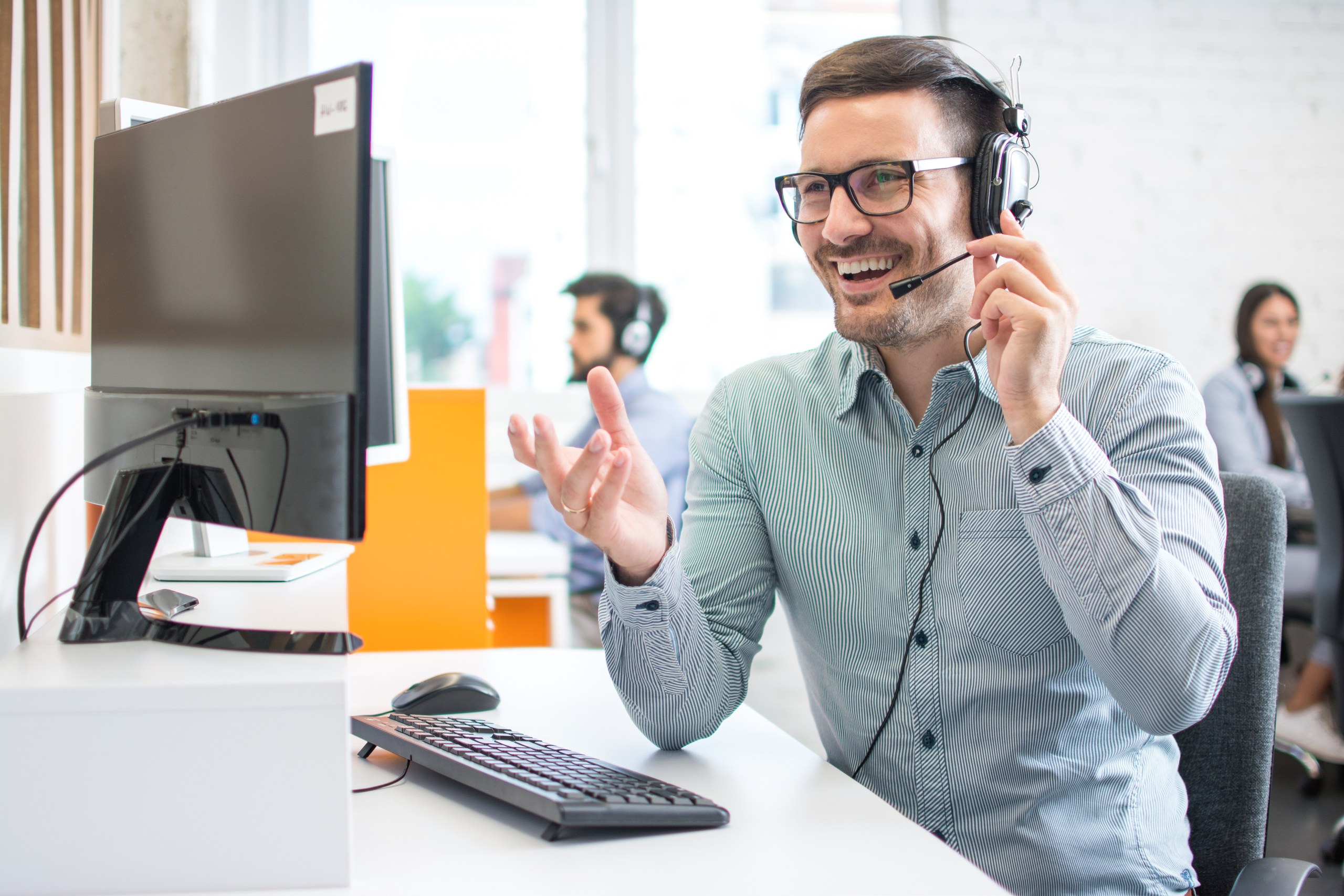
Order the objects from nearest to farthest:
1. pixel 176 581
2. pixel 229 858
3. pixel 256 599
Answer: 1. pixel 229 858
2. pixel 256 599
3. pixel 176 581

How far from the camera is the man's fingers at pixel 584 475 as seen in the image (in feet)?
2.50

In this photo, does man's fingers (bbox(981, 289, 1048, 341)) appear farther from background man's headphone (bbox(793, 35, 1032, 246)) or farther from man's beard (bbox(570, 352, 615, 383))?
man's beard (bbox(570, 352, 615, 383))

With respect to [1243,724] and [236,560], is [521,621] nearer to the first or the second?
[236,560]

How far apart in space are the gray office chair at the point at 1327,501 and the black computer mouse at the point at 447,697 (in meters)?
1.90

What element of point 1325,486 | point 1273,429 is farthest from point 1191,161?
point 1325,486

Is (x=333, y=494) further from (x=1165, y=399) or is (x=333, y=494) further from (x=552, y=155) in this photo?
(x=552, y=155)

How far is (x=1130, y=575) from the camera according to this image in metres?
0.81

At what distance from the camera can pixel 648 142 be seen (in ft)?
12.2

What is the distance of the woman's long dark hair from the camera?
11.6 ft

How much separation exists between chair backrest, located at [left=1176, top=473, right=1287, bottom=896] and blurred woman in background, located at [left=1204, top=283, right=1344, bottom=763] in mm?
2312

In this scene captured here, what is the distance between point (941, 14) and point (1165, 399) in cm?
322

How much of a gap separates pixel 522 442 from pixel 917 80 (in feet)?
1.99

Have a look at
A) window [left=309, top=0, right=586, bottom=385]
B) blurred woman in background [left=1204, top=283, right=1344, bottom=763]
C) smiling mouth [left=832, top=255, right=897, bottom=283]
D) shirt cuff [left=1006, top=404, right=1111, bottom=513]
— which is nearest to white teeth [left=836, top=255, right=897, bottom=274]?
smiling mouth [left=832, top=255, right=897, bottom=283]

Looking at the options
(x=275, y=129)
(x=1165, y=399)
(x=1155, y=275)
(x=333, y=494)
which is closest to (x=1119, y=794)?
(x=1165, y=399)
